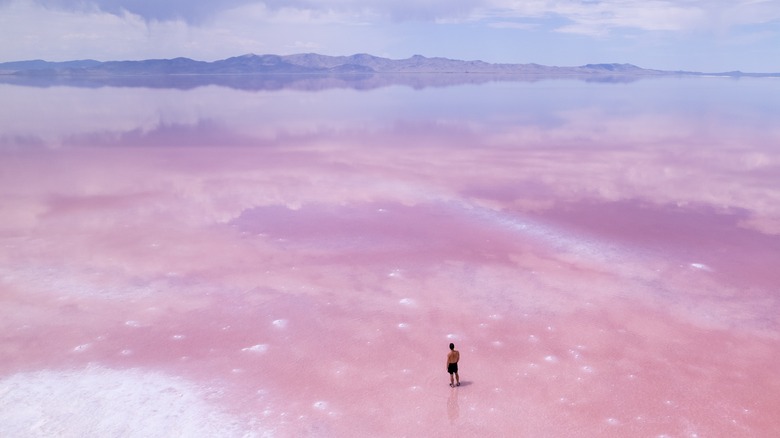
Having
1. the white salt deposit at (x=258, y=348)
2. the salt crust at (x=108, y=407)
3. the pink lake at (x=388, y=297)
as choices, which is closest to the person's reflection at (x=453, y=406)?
the pink lake at (x=388, y=297)

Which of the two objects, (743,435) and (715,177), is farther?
(715,177)

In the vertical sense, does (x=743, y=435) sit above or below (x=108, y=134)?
below

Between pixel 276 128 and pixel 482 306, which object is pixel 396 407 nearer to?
pixel 482 306

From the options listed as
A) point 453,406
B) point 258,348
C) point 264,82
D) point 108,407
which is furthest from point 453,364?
point 264,82

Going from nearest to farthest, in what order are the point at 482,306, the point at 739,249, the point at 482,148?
the point at 482,306 < the point at 739,249 < the point at 482,148

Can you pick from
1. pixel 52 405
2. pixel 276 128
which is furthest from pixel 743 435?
pixel 276 128

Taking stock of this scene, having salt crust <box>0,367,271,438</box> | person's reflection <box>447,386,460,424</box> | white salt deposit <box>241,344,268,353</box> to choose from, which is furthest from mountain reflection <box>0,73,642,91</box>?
person's reflection <box>447,386,460,424</box>

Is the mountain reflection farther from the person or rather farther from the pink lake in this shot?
the person

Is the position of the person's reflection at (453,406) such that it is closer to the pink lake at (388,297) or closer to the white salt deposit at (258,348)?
the pink lake at (388,297)
